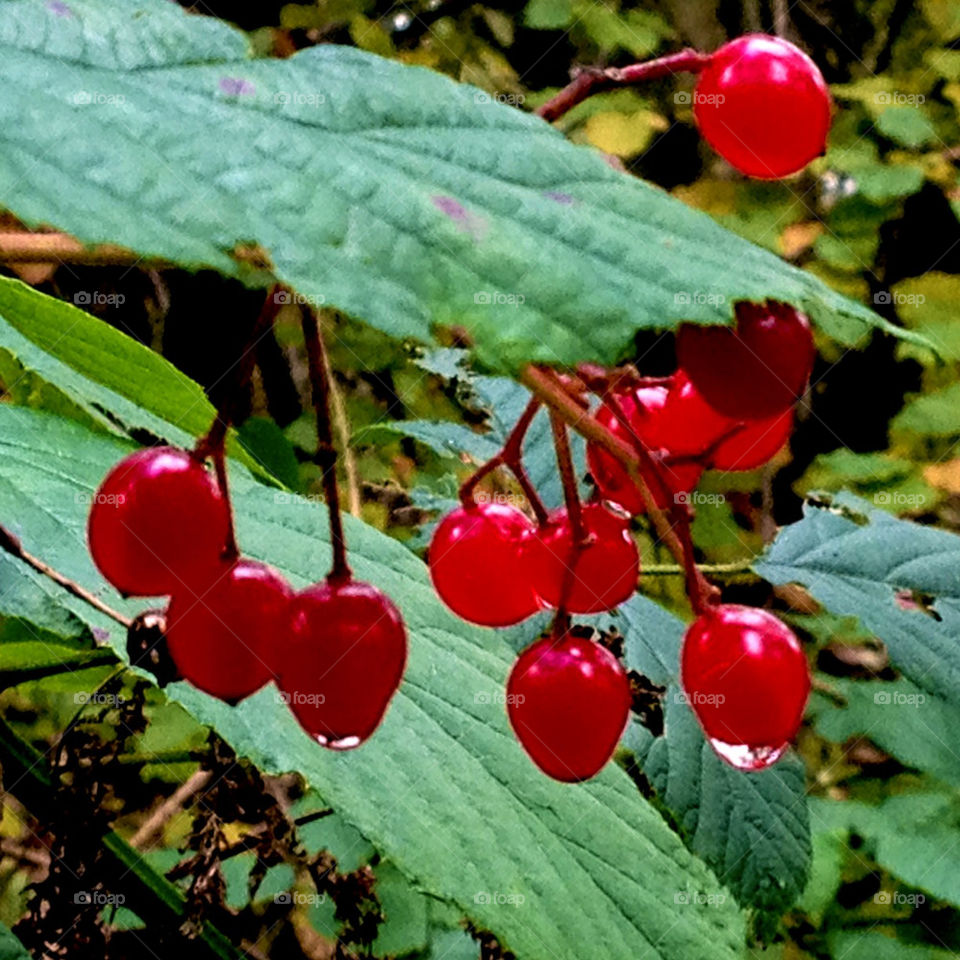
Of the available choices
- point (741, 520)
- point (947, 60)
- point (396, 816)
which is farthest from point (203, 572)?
point (947, 60)

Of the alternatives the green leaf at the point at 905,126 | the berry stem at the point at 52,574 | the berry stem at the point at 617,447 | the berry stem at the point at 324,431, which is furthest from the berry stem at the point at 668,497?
the green leaf at the point at 905,126

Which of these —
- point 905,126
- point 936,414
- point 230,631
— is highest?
point 230,631

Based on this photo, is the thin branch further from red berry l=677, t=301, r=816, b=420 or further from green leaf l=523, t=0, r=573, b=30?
green leaf l=523, t=0, r=573, b=30

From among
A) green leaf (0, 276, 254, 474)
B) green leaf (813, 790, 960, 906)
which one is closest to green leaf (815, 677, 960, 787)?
green leaf (813, 790, 960, 906)

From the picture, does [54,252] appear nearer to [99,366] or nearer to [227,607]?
[227,607]

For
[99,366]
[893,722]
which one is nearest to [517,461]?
[99,366]

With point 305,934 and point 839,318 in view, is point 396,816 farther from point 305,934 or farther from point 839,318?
point 305,934
